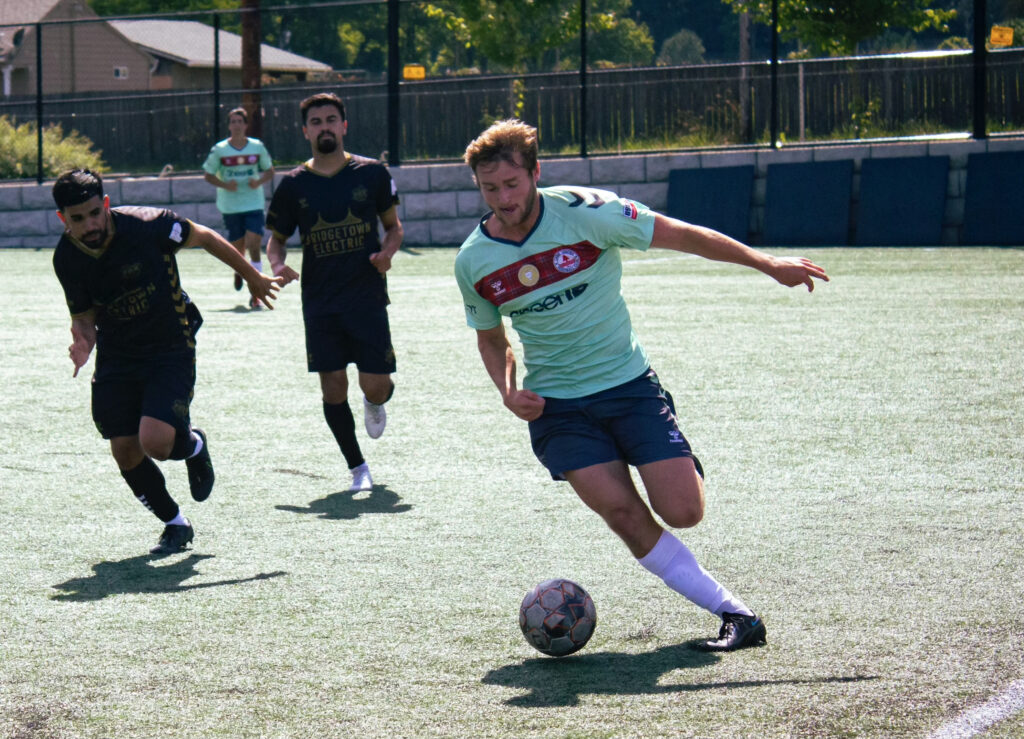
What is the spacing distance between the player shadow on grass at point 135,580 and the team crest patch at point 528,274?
1.81 m

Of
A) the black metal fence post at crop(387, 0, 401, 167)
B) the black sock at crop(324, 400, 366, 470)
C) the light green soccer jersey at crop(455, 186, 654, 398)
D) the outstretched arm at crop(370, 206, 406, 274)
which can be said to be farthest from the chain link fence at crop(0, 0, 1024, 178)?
the light green soccer jersey at crop(455, 186, 654, 398)

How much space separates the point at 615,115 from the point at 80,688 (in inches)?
825

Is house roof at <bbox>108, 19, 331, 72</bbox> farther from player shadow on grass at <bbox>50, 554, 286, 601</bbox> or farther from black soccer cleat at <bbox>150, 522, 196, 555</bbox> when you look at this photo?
player shadow on grass at <bbox>50, 554, 286, 601</bbox>

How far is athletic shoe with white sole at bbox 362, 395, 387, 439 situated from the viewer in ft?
27.3

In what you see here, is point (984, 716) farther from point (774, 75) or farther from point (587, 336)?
point (774, 75)

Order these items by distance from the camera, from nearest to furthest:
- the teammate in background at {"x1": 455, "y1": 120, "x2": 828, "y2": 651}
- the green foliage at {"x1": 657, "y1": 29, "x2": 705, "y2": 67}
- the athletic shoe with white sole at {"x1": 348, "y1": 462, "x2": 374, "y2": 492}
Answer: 1. the teammate in background at {"x1": 455, "y1": 120, "x2": 828, "y2": 651}
2. the athletic shoe with white sole at {"x1": 348, "y1": 462, "x2": 374, "y2": 492}
3. the green foliage at {"x1": 657, "y1": 29, "x2": 705, "y2": 67}

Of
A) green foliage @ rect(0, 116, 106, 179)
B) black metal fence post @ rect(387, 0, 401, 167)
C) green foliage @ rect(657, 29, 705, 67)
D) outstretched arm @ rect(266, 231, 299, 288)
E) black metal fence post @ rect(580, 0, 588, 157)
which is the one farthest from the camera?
green foliage @ rect(657, 29, 705, 67)

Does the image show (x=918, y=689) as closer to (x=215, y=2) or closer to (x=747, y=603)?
(x=747, y=603)

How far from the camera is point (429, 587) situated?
18.5 ft

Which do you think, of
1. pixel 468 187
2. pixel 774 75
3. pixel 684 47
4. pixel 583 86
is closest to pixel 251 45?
pixel 468 187

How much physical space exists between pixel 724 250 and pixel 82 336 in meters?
3.14

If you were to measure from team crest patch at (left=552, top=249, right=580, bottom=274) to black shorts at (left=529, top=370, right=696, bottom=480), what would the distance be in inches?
19.0

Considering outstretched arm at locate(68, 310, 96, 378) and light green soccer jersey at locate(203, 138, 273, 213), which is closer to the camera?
outstretched arm at locate(68, 310, 96, 378)

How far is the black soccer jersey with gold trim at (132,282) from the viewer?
6.36 meters
